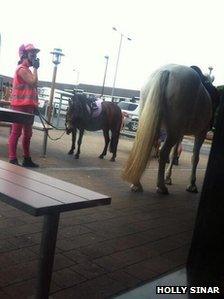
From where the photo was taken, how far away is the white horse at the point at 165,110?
588cm

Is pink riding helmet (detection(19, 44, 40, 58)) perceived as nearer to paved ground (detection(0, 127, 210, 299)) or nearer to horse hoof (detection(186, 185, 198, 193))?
paved ground (detection(0, 127, 210, 299))

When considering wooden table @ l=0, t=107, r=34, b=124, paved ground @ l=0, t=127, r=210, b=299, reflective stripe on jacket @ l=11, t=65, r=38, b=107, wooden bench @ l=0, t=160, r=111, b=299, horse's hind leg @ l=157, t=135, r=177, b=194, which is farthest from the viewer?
reflective stripe on jacket @ l=11, t=65, r=38, b=107

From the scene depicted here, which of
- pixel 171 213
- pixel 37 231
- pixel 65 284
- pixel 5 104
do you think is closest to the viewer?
pixel 65 284

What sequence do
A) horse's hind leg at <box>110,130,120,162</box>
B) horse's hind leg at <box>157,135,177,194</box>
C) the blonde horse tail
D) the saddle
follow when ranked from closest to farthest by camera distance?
the blonde horse tail, horse's hind leg at <box>157,135,177,194</box>, horse's hind leg at <box>110,130,120,162</box>, the saddle

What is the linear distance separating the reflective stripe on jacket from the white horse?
77.5 inches

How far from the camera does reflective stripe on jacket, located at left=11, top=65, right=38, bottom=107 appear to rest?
7.27 metres

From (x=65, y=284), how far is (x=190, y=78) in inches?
162

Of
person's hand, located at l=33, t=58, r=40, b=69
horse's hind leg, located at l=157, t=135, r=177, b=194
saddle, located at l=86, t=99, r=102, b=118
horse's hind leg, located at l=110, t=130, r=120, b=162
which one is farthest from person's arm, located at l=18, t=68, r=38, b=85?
horse's hind leg, located at l=110, t=130, r=120, b=162

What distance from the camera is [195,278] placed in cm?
340

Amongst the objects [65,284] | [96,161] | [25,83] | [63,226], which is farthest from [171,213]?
[96,161]

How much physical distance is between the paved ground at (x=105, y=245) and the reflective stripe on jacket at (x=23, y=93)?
1.84 meters

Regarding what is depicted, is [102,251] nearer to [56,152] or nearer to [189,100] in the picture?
[189,100]

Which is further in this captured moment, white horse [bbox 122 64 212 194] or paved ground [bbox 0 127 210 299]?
white horse [bbox 122 64 212 194]

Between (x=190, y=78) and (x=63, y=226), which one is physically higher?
(x=190, y=78)
